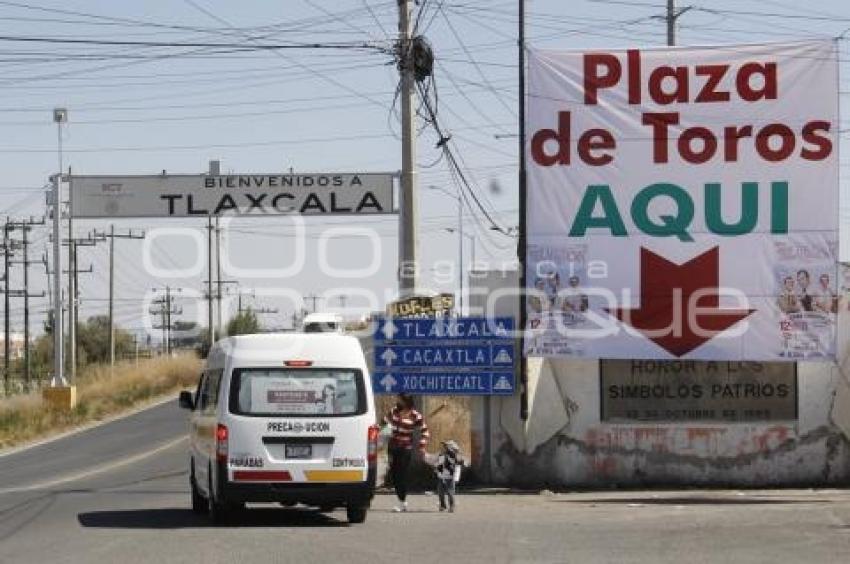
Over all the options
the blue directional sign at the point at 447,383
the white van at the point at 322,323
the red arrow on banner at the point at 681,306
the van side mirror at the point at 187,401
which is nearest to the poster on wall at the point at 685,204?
the red arrow on banner at the point at 681,306

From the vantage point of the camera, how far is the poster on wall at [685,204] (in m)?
21.7

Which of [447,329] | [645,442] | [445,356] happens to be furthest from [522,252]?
[645,442]

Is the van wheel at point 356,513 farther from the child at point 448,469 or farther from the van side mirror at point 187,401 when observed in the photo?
the van side mirror at point 187,401

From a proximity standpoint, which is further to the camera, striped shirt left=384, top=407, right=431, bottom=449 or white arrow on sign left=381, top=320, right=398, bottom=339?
white arrow on sign left=381, top=320, right=398, bottom=339

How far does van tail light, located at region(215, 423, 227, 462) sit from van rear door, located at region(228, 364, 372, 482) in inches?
3.3

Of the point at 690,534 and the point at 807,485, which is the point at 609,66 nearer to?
the point at 807,485

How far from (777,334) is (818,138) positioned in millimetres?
3110

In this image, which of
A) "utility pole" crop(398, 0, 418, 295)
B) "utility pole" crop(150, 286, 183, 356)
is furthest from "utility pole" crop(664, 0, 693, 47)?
"utility pole" crop(150, 286, 183, 356)

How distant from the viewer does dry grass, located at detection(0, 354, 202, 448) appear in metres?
46.1

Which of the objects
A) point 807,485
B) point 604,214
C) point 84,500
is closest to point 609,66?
point 604,214

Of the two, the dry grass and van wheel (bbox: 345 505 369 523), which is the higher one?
van wheel (bbox: 345 505 369 523)

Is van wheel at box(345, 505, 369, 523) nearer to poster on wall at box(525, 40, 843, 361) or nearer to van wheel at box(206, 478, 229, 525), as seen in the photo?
van wheel at box(206, 478, 229, 525)

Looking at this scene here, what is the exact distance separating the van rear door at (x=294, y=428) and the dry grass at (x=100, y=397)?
28.7m

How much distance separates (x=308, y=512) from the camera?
61.6ft
